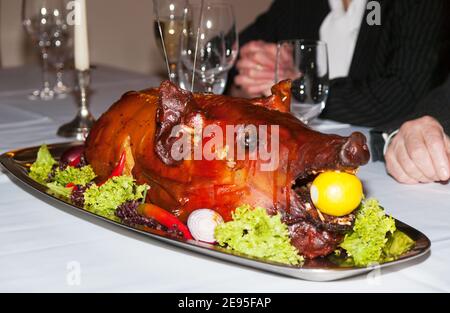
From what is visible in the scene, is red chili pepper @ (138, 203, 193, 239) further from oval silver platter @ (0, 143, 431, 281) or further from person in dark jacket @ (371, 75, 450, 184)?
person in dark jacket @ (371, 75, 450, 184)

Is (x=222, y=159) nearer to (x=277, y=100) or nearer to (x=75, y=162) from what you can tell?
(x=277, y=100)

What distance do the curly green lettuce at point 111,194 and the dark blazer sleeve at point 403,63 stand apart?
44.9 inches

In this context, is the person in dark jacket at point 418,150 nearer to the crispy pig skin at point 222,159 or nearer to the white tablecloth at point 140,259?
the white tablecloth at point 140,259

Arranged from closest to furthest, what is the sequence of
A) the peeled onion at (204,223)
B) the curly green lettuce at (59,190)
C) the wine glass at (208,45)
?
1. the peeled onion at (204,223)
2. the curly green lettuce at (59,190)
3. the wine glass at (208,45)

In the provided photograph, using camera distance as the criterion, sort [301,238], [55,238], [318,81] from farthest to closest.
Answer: [318,81] → [55,238] → [301,238]

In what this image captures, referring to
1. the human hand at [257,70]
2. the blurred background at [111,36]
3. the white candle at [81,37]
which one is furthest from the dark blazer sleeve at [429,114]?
the blurred background at [111,36]

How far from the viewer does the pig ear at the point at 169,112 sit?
46.8 inches

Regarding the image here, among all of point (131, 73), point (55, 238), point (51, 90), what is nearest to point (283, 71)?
point (55, 238)

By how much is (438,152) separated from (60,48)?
1.51m

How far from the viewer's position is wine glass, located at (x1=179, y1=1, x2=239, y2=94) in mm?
1816

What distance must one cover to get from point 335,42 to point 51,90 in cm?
99

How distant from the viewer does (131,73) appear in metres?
3.02
